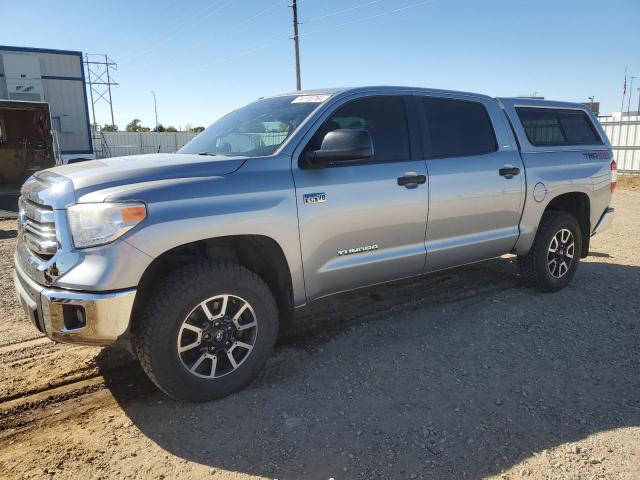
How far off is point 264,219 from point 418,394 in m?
1.50

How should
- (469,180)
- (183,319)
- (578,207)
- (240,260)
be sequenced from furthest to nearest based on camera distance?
(578,207) → (469,180) → (240,260) → (183,319)

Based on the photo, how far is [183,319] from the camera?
288 centimetres

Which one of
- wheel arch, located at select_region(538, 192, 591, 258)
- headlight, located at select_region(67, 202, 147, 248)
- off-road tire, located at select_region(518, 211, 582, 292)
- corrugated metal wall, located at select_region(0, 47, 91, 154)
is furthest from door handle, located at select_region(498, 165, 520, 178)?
corrugated metal wall, located at select_region(0, 47, 91, 154)

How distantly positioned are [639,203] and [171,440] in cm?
1308

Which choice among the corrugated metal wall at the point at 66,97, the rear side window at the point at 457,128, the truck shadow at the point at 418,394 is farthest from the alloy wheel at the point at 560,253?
the corrugated metal wall at the point at 66,97

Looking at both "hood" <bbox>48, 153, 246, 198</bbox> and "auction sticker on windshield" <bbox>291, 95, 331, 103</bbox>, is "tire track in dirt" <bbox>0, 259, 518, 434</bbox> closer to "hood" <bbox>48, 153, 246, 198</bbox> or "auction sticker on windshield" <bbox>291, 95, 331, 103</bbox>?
"hood" <bbox>48, 153, 246, 198</bbox>

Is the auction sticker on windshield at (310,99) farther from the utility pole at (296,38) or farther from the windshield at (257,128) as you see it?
the utility pole at (296,38)

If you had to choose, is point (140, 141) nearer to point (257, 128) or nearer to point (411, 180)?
point (257, 128)

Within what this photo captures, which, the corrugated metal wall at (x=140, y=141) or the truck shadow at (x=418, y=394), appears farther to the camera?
the corrugated metal wall at (x=140, y=141)

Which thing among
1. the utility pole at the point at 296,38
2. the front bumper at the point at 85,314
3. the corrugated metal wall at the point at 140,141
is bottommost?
the front bumper at the point at 85,314

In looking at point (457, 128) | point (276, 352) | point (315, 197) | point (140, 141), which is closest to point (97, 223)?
point (315, 197)

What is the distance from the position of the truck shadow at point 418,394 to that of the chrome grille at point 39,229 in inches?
42.0

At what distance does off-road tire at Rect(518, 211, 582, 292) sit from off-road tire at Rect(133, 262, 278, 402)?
119 inches

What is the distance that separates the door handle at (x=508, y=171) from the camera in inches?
174
